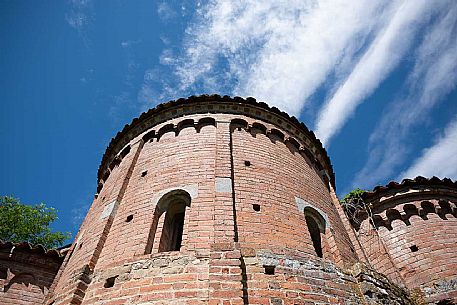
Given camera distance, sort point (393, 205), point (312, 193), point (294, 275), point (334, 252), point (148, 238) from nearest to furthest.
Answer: point (294, 275)
point (148, 238)
point (334, 252)
point (312, 193)
point (393, 205)

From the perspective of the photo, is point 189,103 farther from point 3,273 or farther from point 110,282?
point 3,273

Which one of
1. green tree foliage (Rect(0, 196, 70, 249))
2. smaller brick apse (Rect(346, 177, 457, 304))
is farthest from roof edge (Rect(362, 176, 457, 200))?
green tree foliage (Rect(0, 196, 70, 249))

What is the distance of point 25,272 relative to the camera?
8336 millimetres

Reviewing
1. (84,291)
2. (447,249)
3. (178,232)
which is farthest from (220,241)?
(447,249)

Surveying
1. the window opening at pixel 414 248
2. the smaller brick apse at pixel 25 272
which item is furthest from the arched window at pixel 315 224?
the smaller brick apse at pixel 25 272

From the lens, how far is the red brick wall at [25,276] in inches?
310

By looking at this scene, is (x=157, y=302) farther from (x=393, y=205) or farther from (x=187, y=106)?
(x=393, y=205)

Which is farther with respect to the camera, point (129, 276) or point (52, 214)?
point (52, 214)

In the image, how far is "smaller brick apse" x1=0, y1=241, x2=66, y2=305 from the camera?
7.93 meters

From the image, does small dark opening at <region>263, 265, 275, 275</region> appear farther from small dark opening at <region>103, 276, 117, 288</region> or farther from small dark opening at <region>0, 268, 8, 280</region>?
small dark opening at <region>0, 268, 8, 280</region>

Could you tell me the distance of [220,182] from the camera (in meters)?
6.36

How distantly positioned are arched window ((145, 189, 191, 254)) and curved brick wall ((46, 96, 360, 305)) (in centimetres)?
3

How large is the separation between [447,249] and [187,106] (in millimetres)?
8722

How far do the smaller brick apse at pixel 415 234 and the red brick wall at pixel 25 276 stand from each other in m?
8.44
